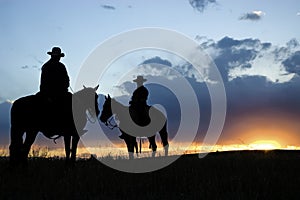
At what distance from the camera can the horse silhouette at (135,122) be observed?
61.0 feet

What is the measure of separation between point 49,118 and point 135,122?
26.4 ft

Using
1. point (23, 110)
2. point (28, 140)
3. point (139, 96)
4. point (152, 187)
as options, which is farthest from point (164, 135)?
point (152, 187)

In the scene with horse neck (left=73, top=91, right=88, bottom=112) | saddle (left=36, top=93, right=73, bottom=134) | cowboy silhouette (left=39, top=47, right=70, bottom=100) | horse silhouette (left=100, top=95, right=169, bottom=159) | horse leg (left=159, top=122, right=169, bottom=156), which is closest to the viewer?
saddle (left=36, top=93, right=73, bottom=134)

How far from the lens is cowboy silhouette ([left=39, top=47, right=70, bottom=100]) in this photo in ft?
39.5

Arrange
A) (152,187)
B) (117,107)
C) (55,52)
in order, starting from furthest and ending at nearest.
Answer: (117,107) < (55,52) < (152,187)

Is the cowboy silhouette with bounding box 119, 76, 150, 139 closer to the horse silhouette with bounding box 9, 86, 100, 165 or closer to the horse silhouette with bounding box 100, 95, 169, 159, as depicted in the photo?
the horse silhouette with bounding box 100, 95, 169, 159

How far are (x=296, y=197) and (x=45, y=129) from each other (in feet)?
25.8

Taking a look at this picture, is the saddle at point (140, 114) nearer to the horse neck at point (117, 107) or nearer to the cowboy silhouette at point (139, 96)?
the cowboy silhouette at point (139, 96)

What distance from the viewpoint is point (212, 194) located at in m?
6.99

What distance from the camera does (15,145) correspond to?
37.3 ft

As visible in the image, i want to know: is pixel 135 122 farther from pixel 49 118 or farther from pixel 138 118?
pixel 49 118

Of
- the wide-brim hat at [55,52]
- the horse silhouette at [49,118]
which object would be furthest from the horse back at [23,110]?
the wide-brim hat at [55,52]

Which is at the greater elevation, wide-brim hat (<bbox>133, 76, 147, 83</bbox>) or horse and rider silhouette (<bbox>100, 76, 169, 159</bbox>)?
wide-brim hat (<bbox>133, 76, 147, 83</bbox>)

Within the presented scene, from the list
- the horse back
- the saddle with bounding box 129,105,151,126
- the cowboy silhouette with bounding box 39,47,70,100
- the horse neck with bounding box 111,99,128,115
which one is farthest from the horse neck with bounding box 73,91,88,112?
the saddle with bounding box 129,105,151,126
